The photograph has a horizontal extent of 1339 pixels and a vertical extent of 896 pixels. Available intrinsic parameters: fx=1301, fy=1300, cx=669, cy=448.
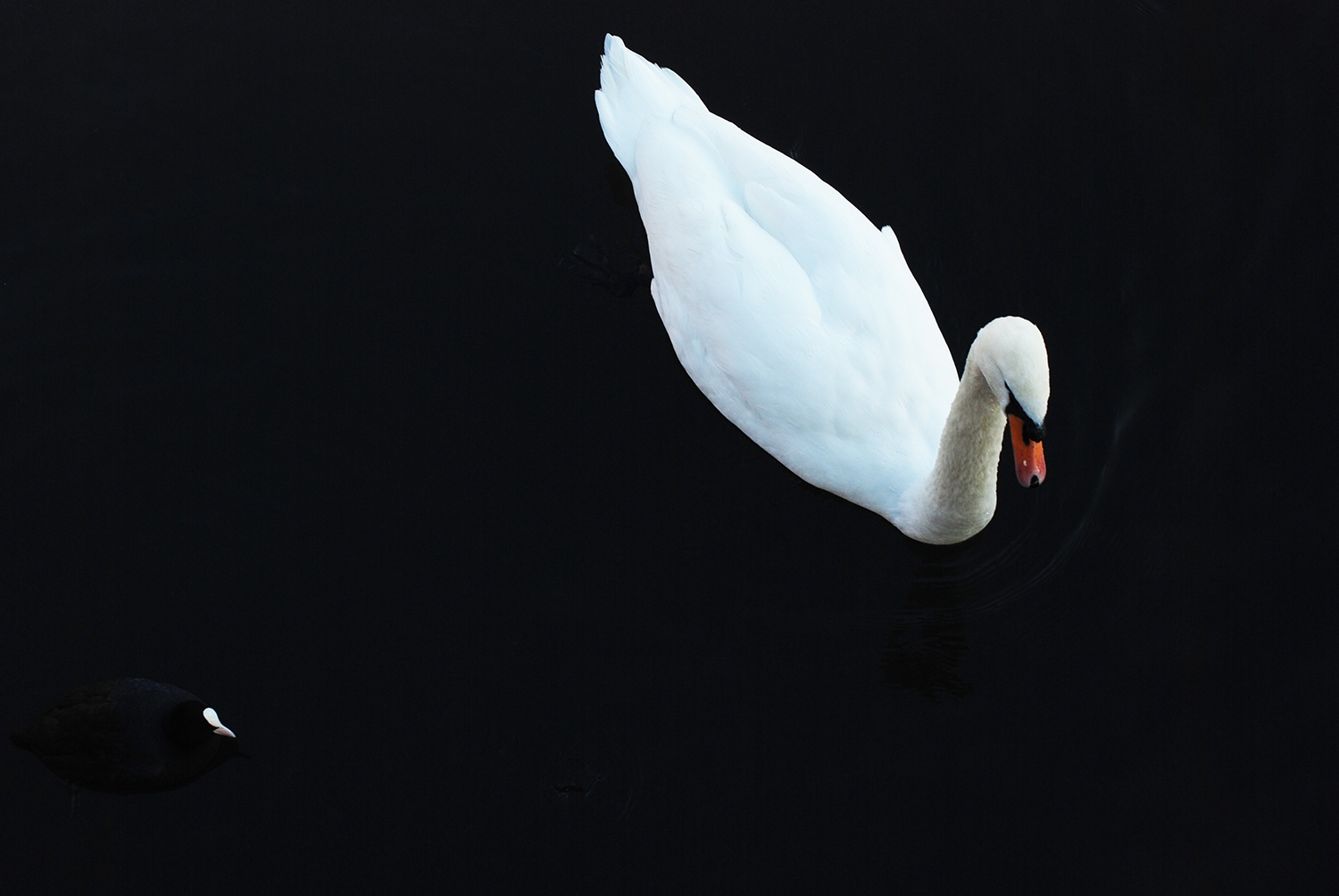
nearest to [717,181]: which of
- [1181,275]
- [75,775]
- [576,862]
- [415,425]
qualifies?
[415,425]

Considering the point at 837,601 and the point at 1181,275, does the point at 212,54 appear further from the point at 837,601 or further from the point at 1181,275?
the point at 1181,275

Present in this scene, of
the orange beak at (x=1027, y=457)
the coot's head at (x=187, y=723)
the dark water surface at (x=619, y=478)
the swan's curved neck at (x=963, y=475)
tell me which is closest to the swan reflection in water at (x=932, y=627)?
the dark water surface at (x=619, y=478)

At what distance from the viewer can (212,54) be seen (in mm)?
8445

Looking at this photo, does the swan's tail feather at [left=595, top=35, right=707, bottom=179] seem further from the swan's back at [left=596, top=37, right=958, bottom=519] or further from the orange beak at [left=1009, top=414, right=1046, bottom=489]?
the orange beak at [left=1009, top=414, right=1046, bottom=489]

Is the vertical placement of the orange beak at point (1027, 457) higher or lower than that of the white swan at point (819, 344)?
lower

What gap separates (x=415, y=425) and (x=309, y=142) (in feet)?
7.45

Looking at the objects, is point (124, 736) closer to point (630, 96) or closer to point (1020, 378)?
point (1020, 378)

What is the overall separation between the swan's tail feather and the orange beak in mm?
2946

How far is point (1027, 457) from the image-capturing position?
540cm

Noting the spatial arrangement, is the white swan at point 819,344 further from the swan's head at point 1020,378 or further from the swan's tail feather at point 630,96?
the swan's tail feather at point 630,96

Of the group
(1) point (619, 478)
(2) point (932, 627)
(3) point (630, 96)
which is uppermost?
(3) point (630, 96)

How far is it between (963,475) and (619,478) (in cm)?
185

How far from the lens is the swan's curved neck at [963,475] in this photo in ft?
18.0

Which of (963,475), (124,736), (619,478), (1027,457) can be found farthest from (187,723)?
(1027,457)
